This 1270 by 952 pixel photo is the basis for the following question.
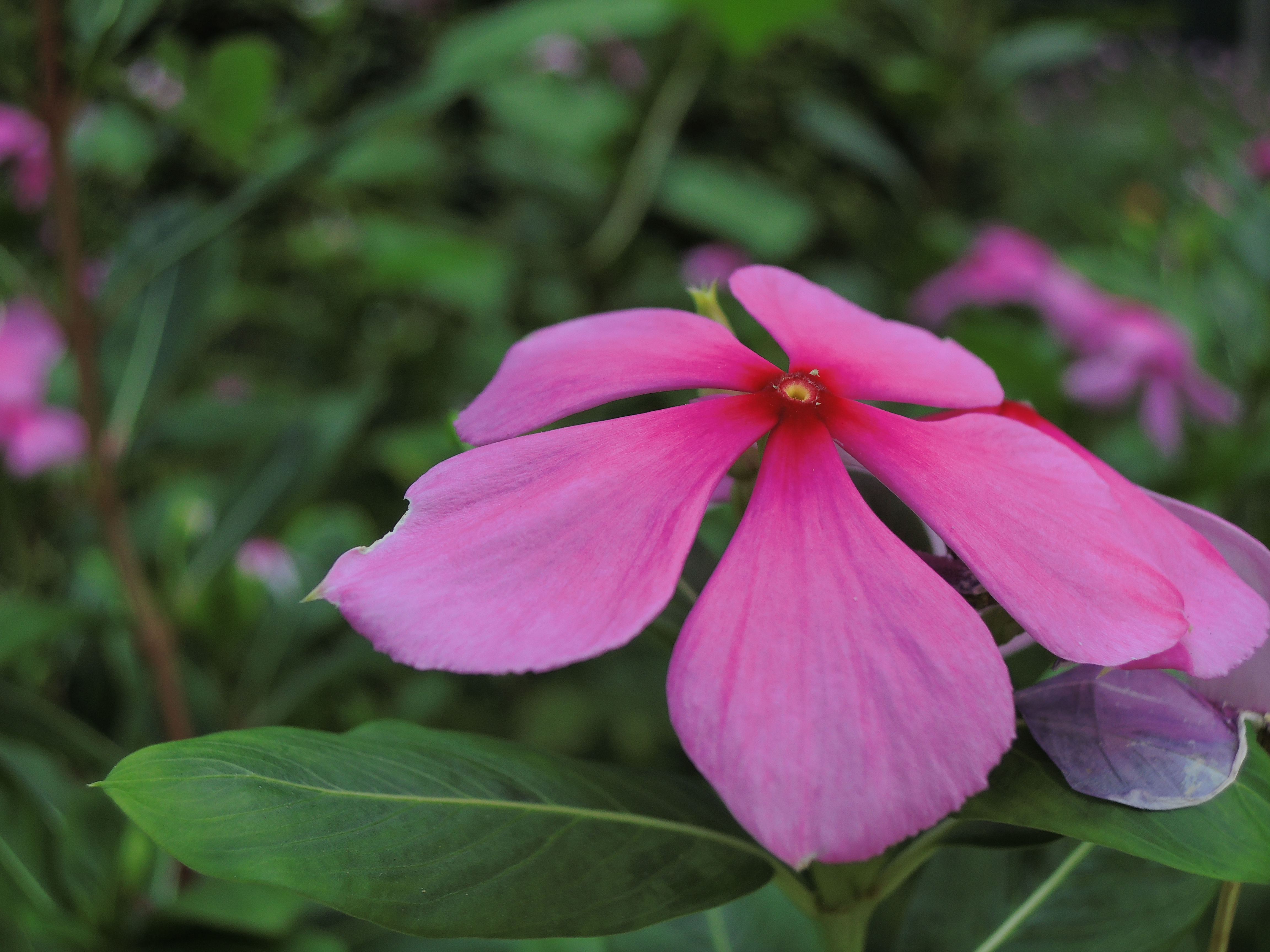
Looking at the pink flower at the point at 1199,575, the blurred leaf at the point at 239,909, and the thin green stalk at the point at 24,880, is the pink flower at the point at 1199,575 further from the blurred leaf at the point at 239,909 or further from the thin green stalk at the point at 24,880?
the thin green stalk at the point at 24,880

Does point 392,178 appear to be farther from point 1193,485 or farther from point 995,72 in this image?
point 1193,485

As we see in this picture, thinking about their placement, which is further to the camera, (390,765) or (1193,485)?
(1193,485)

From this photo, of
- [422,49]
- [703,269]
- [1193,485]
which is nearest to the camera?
[1193,485]

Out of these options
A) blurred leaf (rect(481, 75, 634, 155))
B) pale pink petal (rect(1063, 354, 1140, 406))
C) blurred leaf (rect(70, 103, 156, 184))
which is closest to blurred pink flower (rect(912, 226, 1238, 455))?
pale pink petal (rect(1063, 354, 1140, 406))

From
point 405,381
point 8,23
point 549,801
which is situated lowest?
point 549,801

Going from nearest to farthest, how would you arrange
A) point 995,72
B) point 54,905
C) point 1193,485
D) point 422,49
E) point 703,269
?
point 54,905 < point 1193,485 < point 995,72 < point 703,269 < point 422,49

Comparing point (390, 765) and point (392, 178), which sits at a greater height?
point (392, 178)

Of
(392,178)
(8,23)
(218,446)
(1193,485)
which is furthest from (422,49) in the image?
(1193,485)
